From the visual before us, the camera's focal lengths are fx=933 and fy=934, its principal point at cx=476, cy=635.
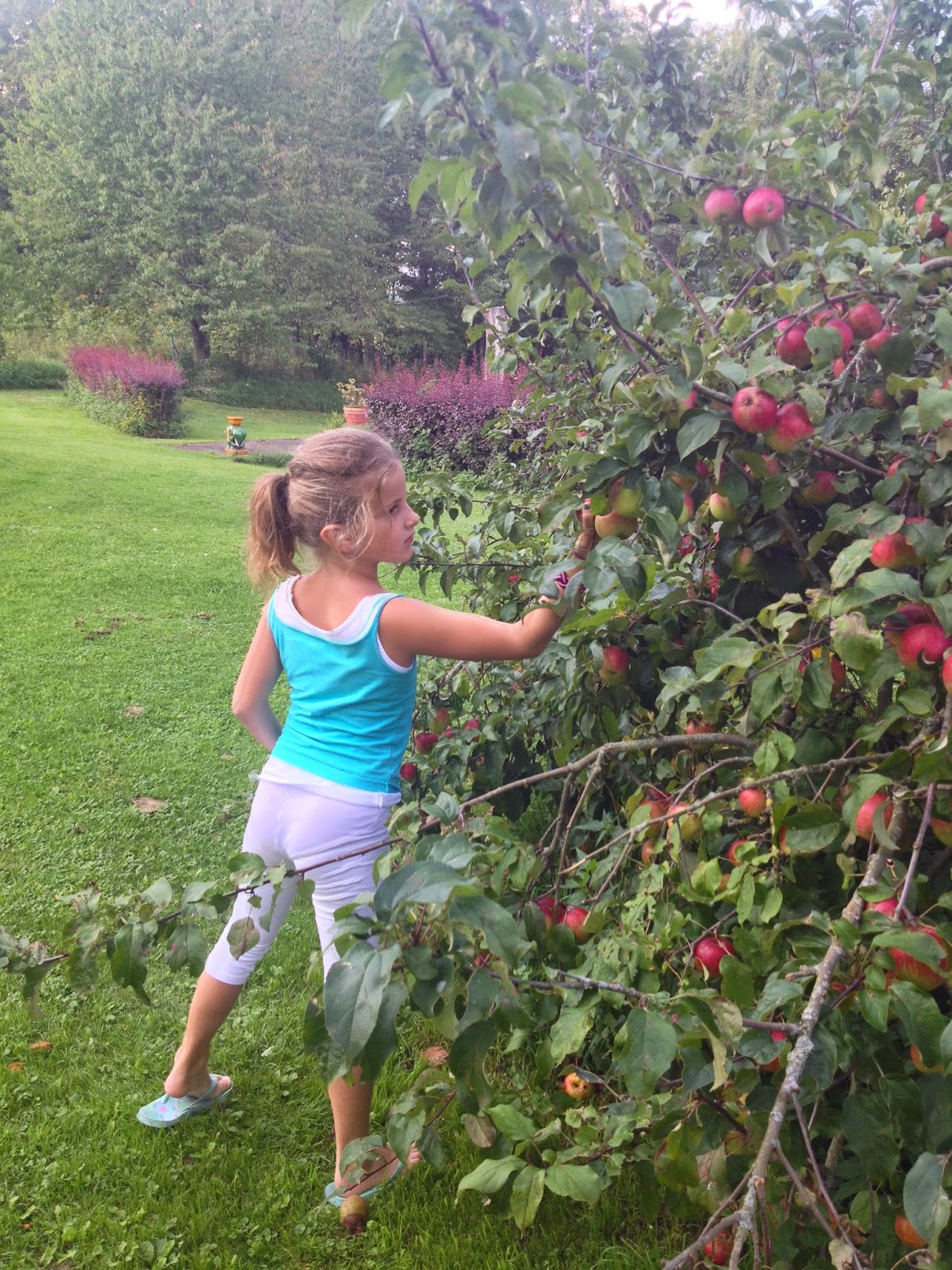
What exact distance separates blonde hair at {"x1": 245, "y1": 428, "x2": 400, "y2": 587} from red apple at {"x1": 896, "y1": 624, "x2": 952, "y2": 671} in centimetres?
98

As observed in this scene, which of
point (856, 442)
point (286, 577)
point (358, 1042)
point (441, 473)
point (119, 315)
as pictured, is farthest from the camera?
point (119, 315)

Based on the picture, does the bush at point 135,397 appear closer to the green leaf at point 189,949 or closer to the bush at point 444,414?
the bush at point 444,414

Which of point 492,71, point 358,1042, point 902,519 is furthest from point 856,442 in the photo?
point 358,1042

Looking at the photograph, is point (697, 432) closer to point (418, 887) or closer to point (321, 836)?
point (418, 887)

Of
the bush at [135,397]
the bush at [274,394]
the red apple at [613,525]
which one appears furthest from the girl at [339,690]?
the bush at [274,394]

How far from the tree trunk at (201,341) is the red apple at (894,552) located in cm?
2556

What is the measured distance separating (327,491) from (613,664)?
656 millimetres

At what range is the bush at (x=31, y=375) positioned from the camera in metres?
21.0

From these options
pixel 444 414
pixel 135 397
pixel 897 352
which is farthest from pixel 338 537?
pixel 135 397

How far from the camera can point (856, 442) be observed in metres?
1.36

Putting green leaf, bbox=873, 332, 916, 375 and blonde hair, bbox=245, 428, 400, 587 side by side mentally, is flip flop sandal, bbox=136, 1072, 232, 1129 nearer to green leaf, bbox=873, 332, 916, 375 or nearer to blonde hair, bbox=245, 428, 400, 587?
blonde hair, bbox=245, 428, 400, 587

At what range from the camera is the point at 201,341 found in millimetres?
26016

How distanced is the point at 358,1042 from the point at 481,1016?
0.39 feet

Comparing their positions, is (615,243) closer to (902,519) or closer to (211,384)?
(902,519)
